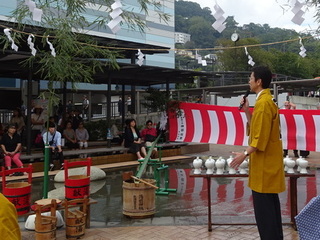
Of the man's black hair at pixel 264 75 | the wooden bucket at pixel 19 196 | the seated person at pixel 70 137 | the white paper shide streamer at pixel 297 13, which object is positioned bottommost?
the wooden bucket at pixel 19 196

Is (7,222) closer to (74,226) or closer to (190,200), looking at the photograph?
(74,226)

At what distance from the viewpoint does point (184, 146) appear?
14.8m

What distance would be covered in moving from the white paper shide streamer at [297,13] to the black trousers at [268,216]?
3350mm

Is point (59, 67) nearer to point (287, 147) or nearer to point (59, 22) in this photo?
point (59, 22)

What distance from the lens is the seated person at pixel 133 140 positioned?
1234 centimetres

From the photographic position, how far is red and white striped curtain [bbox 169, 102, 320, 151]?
1084cm

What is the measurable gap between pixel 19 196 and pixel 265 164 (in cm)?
321

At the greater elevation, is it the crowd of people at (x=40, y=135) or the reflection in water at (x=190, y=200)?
the crowd of people at (x=40, y=135)

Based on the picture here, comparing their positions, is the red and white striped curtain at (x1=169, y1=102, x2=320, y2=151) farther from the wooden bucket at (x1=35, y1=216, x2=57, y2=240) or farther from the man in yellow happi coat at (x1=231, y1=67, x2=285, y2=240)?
the wooden bucket at (x1=35, y1=216, x2=57, y2=240)

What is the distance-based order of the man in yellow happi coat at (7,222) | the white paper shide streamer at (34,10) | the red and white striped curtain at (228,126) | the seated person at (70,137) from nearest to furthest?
the man in yellow happi coat at (7,222) → the white paper shide streamer at (34,10) → the red and white striped curtain at (228,126) → the seated person at (70,137)

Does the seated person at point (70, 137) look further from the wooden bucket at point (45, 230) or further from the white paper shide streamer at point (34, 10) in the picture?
the wooden bucket at point (45, 230)

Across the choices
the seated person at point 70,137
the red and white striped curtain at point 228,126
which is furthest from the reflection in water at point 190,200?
the seated person at point 70,137

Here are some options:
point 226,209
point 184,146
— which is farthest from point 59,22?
point 184,146

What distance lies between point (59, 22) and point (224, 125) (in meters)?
7.69
